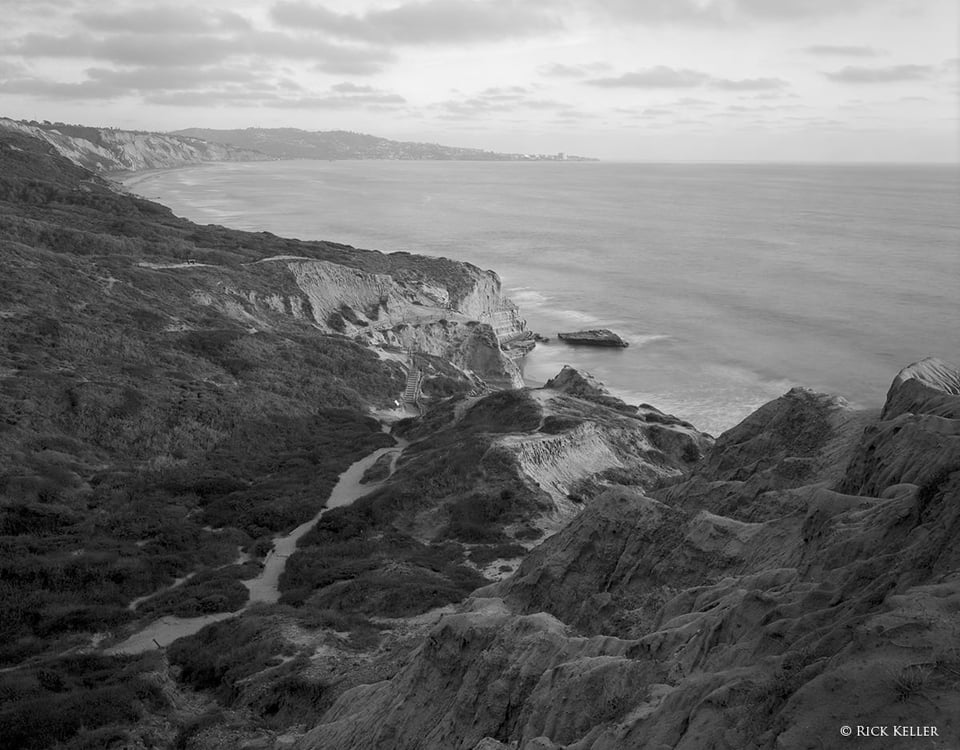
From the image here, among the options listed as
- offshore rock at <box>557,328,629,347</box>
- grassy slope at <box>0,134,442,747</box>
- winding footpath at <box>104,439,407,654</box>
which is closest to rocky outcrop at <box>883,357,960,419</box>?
winding footpath at <box>104,439,407,654</box>

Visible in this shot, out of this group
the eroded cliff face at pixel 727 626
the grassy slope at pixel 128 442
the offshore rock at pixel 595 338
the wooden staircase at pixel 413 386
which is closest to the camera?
the eroded cliff face at pixel 727 626

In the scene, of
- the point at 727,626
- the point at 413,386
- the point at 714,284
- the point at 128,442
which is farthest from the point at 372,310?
the point at 727,626

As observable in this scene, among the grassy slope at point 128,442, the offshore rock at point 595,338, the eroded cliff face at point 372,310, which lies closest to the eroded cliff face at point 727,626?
the grassy slope at point 128,442

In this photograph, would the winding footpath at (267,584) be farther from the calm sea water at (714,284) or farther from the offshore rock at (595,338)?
the offshore rock at (595,338)

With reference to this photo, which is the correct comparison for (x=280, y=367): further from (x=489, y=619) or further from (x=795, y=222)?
(x=795, y=222)

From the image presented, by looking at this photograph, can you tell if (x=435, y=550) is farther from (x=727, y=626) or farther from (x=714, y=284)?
(x=714, y=284)

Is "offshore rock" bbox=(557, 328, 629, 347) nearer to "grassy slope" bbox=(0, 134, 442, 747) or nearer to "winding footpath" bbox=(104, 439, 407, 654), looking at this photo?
"grassy slope" bbox=(0, 134, 442, 747)
